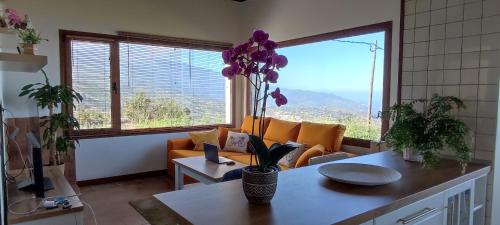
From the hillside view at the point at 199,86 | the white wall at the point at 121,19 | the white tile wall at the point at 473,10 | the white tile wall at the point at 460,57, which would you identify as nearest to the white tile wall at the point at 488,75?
the white tile wall at the point at 460,57

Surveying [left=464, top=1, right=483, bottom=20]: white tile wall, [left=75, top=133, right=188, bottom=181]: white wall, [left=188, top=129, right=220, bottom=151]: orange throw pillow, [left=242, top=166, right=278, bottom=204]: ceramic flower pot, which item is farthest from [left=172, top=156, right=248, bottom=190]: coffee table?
[left=464, top=1, right=483, bottom=20]: white tile wall

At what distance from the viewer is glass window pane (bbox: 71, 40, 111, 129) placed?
409cm

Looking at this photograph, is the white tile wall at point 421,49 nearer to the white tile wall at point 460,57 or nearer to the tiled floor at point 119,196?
the white tile wall at point 460,57

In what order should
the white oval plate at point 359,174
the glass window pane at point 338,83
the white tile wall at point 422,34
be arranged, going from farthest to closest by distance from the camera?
the glass window pane at point 338,83
the white tile wall at point 422,34
the white oval plate at point 359,174

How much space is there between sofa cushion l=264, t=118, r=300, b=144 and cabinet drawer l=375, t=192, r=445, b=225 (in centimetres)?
266

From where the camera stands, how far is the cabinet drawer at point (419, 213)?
1227mm

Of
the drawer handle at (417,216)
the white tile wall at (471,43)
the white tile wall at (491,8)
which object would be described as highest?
the white tile wall at (491,8)

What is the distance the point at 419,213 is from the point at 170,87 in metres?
4.07

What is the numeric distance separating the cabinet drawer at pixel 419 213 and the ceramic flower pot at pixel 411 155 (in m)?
0.50

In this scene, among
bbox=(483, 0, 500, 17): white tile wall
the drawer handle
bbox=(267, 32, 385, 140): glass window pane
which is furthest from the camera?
bbox=(267, 32, 385, 140): glass window pane

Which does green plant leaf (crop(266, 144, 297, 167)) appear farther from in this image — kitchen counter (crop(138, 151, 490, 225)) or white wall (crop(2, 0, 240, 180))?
white wall (crop(2, 0, 240, 180))

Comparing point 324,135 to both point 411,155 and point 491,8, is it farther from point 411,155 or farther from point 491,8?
point 491,8

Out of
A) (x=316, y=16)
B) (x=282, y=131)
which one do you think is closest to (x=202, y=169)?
(x=282, y=131)

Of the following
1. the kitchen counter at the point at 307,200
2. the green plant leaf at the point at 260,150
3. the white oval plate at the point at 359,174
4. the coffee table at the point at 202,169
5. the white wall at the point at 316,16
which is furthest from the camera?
the white wall at the point at 316,16
